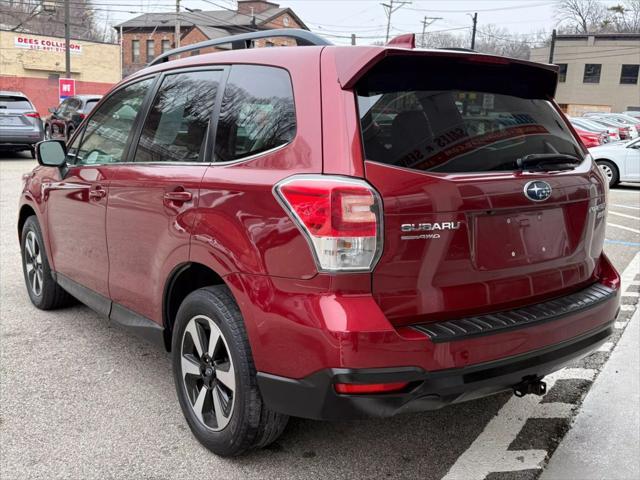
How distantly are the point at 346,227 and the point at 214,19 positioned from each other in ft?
240

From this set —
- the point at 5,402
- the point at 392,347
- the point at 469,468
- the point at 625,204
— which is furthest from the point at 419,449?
the point at 625,204

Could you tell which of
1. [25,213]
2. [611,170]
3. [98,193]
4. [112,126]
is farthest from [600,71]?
[98,193]

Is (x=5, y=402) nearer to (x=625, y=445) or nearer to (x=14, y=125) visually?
(x=625, y=445)

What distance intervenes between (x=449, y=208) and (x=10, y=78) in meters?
40.5

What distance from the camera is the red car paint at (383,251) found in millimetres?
2273

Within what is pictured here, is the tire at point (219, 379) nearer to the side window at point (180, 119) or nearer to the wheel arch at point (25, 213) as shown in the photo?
the side window at point (180, 119)

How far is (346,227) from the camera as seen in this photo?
225cm

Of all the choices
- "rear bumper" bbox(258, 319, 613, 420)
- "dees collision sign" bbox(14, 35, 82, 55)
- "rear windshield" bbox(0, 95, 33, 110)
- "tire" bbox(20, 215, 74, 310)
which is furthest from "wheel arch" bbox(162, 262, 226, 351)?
"dees collision sign" bbox(14, 35, 82, 55)

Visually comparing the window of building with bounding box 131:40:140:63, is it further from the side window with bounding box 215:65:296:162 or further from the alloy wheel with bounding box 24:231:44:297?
the side window with bounding box 215:65:296:162

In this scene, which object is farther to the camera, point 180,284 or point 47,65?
point 47,65

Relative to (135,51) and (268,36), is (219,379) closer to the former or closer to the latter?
(268,36)

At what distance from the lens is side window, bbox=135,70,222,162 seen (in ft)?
9.99

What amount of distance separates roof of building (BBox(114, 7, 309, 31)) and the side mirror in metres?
65.5

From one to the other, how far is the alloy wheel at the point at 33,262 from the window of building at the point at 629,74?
63.0 meters
